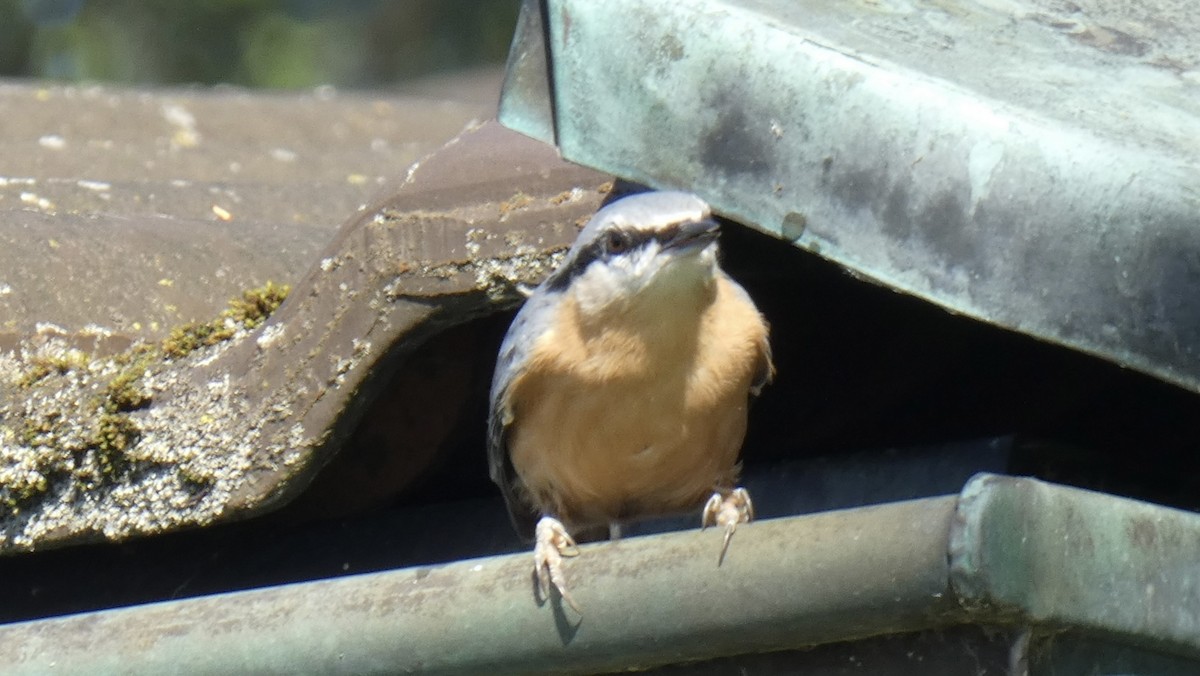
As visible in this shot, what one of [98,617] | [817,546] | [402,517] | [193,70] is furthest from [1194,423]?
[193,70]

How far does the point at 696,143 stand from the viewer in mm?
2811

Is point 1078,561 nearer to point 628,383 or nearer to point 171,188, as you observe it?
point 628,383

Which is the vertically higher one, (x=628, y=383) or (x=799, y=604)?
(x=799, y=604)

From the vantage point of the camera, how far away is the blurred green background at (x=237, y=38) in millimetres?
12883

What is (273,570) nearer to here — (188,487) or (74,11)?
(188,487)

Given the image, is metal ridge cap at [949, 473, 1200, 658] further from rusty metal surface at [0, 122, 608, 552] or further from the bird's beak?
rusty metal surface at [0, 122, 608, 552]

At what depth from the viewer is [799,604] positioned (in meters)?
2.37

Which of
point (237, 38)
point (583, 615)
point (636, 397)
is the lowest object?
point (237, 38)

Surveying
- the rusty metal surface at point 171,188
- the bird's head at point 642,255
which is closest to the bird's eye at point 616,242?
the bird's head at point 642,255

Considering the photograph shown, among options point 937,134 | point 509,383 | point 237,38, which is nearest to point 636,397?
point 509,383

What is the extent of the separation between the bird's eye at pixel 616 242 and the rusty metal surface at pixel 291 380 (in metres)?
0.09

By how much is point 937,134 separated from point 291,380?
1.27 metres

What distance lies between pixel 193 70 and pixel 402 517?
9.54 m

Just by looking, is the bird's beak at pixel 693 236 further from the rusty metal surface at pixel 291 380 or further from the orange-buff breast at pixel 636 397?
the orange-buff breast at pixel 636 397
